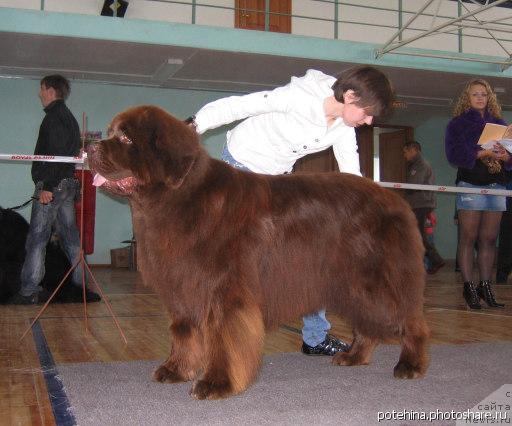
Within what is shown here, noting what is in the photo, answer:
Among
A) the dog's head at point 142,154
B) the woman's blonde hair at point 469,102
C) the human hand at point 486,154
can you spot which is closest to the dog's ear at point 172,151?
the dog's head at point 142,154

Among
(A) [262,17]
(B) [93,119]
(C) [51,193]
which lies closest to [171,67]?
(B) [93,119]

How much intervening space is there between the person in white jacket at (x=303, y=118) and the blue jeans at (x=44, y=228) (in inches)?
124

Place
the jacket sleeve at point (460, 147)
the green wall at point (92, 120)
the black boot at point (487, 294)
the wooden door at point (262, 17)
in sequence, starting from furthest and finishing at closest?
the wooden door at point (262, 17) → the green wall at point (92, 120) → the black boot at point (487, 294) → the jacket sleeve at point (460, 147)

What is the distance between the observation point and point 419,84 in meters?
12.5

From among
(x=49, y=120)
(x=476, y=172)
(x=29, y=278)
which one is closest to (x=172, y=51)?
(x=49, y=120)

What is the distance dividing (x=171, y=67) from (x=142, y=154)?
8905 mm

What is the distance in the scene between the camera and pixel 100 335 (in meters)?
4.47

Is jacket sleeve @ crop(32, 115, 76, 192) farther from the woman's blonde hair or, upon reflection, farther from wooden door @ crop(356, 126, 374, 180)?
wooden door @ crop(356, 126, 374, 180)

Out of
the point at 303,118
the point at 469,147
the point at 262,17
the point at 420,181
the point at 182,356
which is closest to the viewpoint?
the point at 182,356

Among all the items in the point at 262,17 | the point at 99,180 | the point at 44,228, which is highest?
the point at 262,17

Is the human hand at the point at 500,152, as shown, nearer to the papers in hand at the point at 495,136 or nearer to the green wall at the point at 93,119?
the papers in hand at the point at 495,136

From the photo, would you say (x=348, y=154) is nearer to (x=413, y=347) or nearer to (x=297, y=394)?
(x=413, y=347)

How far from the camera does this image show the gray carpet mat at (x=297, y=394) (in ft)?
7.68

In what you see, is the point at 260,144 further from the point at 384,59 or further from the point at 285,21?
the point at 285,21
